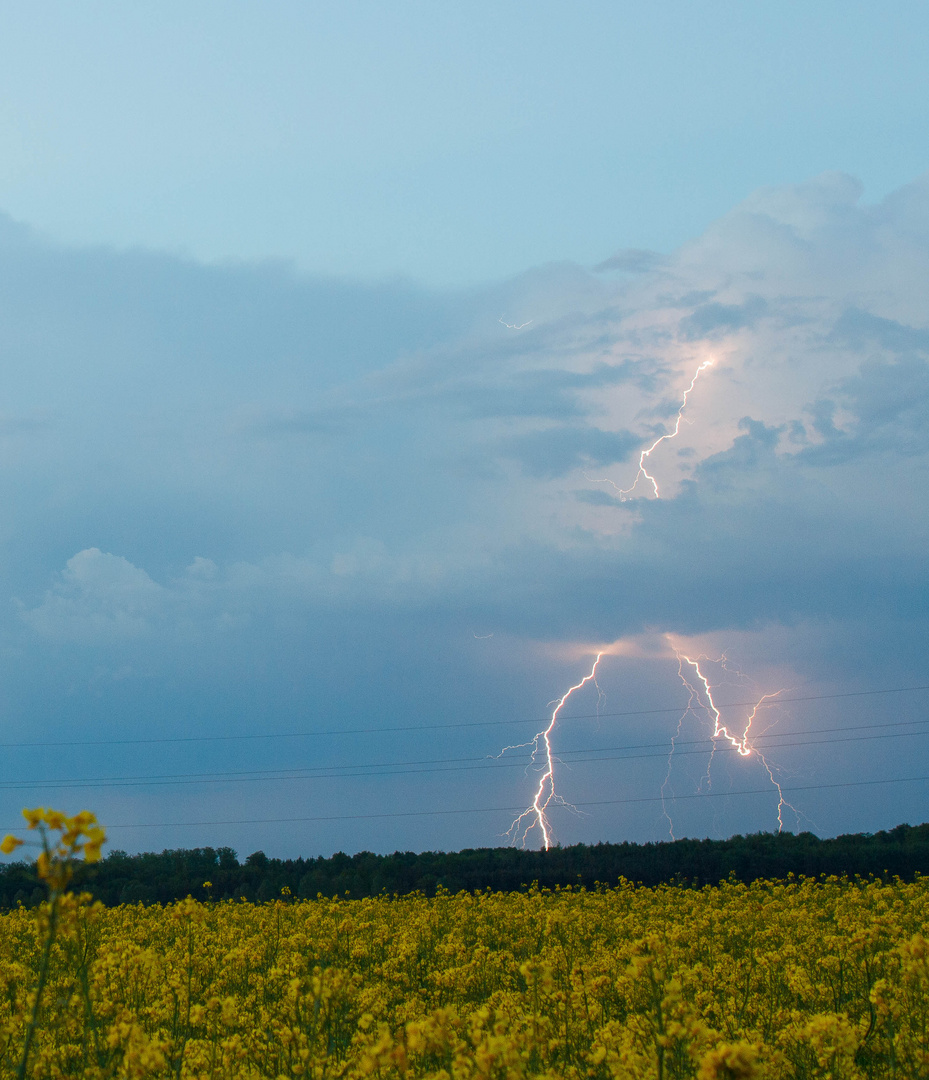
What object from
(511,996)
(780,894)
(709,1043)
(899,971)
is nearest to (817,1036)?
(709,1043)

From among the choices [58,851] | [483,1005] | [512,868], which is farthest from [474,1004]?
[512,868]

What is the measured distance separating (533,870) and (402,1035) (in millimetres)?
37648

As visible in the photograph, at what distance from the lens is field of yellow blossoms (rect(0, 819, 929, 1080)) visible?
14.3 feet

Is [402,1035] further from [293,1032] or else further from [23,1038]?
[23,1038]

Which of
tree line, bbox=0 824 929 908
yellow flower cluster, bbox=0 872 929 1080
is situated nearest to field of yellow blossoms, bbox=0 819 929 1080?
yellow flower cluster, bbox=0 872 929 1080

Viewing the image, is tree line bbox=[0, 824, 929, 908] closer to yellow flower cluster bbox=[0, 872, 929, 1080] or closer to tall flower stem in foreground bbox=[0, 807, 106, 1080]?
yellow flower cluster bbox=[0, 872, 929, 1080]

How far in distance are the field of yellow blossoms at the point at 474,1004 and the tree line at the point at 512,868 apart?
2347cm

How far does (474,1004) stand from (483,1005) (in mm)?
2947

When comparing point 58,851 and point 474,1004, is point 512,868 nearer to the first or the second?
point 474,1004

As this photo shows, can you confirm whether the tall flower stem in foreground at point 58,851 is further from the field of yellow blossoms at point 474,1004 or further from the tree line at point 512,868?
the tree line at point 512,868

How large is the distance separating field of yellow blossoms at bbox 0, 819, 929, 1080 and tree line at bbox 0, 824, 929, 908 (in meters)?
23.5

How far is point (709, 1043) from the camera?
4395 millimetres

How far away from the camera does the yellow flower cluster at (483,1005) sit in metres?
4.43

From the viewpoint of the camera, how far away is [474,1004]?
8.11 metres
